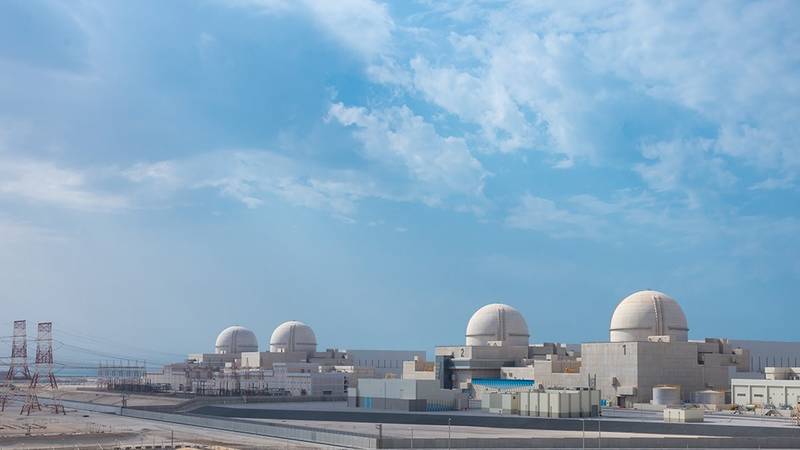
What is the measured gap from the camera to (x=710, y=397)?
78.1 metres

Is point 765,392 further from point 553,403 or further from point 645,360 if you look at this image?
point 553,403

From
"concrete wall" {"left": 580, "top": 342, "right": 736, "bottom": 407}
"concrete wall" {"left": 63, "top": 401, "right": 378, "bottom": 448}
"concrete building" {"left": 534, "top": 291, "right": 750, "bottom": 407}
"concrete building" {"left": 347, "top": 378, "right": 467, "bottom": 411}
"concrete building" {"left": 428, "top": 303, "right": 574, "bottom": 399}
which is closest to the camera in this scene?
"concrete wall" {"left": 63, "top": 401, "right": 378, "bottom": 448}

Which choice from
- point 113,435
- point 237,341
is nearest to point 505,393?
point 113,435

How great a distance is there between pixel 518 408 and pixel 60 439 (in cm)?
3406

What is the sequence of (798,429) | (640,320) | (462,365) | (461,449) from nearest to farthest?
(461,449) < (798,429) < (640,320) < (462,365)

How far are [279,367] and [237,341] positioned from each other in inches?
871

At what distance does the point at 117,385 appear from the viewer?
130 m

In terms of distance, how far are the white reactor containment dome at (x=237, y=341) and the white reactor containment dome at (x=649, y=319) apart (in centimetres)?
6096

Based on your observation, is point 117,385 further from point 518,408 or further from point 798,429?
point 798,429

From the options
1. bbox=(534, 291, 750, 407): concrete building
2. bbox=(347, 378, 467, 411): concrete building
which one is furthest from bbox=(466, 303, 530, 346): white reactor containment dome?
bbox=(347, 378, 467, 411): concrete building

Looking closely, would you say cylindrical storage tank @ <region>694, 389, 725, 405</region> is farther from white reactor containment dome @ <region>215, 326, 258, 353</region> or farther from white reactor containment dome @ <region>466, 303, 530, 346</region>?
white reactor containment dome @ <region>215, 326, 258, 353</region>

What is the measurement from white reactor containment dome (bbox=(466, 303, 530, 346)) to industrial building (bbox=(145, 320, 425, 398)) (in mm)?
10910

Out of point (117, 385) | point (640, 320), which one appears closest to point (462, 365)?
point (640, 320)

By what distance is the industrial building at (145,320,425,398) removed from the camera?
106 meters
